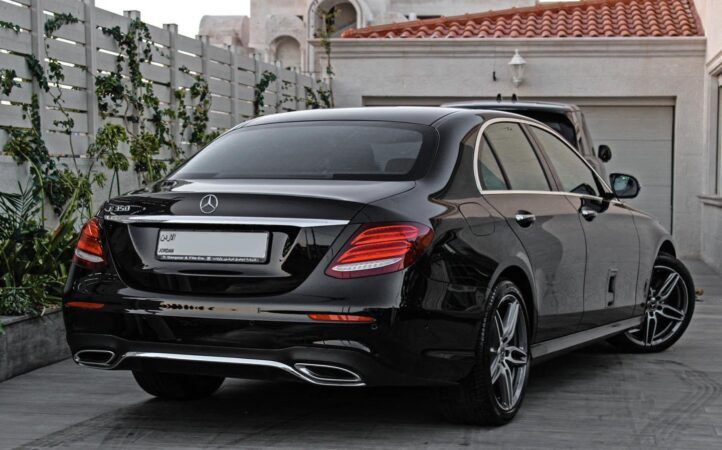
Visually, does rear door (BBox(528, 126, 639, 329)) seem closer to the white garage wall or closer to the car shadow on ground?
the car shadow on ground

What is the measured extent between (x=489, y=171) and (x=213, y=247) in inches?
58.8

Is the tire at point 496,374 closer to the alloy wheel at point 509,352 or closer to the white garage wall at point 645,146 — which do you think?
the alloy wheel at point 509,352

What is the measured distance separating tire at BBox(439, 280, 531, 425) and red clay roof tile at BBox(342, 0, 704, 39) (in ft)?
47.7

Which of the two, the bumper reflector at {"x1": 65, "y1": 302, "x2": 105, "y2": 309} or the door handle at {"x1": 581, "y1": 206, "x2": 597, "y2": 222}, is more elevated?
the door handle at {"x1": 581, "y1": 206, "x2": 597, "y2": 222}

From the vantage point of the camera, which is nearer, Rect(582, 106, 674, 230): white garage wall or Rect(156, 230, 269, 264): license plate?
Rect(156, 230, 269, 264): license plate

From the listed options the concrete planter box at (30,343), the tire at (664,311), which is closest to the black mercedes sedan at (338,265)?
the concrete planter box at (30,343)

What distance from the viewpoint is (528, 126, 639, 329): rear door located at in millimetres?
6645

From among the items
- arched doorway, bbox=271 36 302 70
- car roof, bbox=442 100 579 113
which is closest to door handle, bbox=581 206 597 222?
car roof, bbox=442 100 579 113

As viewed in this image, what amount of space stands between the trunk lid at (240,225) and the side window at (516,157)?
910 mm

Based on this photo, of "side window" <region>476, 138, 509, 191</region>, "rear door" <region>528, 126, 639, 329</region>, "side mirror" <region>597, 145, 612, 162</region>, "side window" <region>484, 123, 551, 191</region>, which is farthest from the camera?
"side mirror" <region>597, 145, 612, 162</region>

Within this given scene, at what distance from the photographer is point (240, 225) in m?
4.97

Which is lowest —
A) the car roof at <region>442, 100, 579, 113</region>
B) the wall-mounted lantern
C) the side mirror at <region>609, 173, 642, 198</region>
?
the side mirror at <region>609, 173, 642, 198</region>

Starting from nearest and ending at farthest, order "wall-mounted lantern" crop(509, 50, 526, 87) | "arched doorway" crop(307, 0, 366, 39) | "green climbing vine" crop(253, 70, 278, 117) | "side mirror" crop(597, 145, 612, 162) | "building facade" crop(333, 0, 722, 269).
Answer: "side mirror" crop(597, 145, 612, 162), "green climbing vine" crop(253, 70, 278, 117), "building facade" crop(333, 0, 722, 269), "wall-mounted lantern" crop(509, 50, 526, 87), "arched doorway" crop(307, 0, 366, 39)

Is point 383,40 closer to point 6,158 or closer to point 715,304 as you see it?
point 715,304
